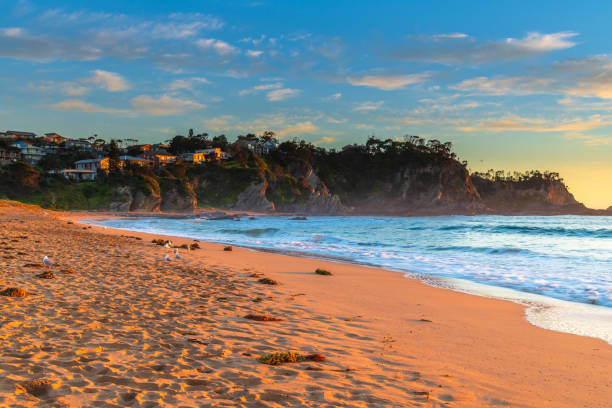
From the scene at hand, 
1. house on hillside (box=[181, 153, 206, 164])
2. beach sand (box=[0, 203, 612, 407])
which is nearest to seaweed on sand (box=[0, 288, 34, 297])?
beach sand (box=[0, 203, 612, 407])

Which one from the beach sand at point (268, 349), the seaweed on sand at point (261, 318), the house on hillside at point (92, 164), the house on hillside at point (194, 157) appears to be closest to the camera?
the beach sand at point (268, 349)

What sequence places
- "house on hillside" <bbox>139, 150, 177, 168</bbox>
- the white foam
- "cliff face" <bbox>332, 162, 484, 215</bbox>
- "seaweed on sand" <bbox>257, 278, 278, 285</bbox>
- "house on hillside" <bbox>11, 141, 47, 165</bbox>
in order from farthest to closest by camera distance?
"cliff face" <bbox>332, 162, 484, 215</bbox>, "house on hillside" <bbox>139, 150, 177, 168</bbox>, "house on hillside" <bbox>11, 141, 47, 165</bbox>, "seaweed on sand" <bbox>257, 278, 278, 285</bbox>, the white foam

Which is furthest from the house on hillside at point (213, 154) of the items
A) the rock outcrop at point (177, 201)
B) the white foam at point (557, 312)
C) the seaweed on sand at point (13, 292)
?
the seaweed on sand at point (13, 292)

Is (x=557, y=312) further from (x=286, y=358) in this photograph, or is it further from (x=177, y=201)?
(x=177, y=201)

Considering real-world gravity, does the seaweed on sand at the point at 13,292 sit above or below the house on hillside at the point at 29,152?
below

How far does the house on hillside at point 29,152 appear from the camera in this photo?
118750 millimetres

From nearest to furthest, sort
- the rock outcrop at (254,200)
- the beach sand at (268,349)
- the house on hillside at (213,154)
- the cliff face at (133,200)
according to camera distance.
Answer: the beach sand at (268,349)
the cliff face at (133,200)
the rock outcrop at (254,200)
the house on hillside at (213,154)

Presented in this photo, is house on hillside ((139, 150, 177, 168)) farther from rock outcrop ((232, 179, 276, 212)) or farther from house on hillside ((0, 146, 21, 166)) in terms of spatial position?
house on hillside ((0, 146, 21, 166))

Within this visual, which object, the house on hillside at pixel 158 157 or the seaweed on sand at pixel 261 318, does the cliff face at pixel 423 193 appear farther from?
the seaweed on sand at pixel 261 318

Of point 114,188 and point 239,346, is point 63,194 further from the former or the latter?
point 239,346

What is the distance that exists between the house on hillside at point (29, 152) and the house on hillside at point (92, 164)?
2019cm

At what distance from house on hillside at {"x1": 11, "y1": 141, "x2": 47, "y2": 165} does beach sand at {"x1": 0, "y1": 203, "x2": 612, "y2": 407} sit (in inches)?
5353

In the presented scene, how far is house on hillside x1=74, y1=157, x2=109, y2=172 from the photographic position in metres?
105

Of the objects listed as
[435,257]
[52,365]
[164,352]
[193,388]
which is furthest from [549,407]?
[435,257]
